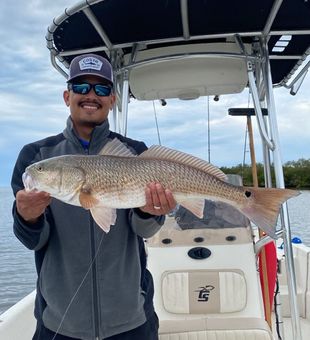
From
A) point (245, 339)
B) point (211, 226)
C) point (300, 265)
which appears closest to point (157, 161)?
point (245, 339)

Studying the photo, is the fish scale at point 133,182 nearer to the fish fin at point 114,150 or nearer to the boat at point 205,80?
the fish fin at point 114,150

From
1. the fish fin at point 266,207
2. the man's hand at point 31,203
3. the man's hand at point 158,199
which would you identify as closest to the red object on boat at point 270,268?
the fish fin at point 266,207

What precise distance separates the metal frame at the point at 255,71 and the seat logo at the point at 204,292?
578 millimetres

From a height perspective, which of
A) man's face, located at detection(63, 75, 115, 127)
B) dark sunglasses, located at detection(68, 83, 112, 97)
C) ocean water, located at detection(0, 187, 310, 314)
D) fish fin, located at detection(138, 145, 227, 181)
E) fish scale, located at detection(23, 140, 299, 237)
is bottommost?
ocean water, located at detection(0, 187, 310, 314)

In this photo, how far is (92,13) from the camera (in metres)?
3.74

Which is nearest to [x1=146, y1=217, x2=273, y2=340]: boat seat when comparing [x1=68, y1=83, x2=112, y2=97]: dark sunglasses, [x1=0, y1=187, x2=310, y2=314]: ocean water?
[x1=68, y1=83, x2=112, y2=97]: dark sunglasses

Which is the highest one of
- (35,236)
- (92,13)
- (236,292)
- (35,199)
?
(92,13)

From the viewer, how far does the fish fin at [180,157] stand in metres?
2.35

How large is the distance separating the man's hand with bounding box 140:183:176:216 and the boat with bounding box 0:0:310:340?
155 cm

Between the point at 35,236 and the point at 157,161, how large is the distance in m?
0.71

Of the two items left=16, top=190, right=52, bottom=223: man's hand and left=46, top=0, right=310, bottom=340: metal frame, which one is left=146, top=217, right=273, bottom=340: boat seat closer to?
left=46, top=0, right=310, bottom=340: metal frame

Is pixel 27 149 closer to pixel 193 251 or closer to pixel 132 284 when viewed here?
pixel 132 284

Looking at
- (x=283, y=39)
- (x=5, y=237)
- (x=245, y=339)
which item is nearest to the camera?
(x=245, y=339)

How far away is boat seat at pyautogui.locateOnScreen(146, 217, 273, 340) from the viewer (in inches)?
149
